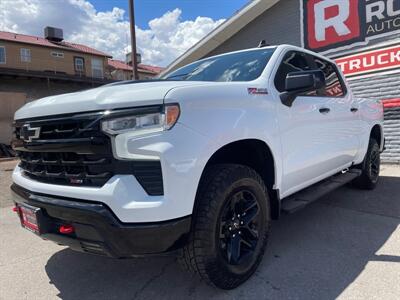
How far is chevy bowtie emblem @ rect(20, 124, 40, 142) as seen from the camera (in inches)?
97.1

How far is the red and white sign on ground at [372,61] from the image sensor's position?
7.54 m

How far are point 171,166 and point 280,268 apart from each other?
1495mm

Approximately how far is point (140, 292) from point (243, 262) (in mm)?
810

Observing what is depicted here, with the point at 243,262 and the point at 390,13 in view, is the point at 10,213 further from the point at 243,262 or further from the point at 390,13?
the point at 390,13

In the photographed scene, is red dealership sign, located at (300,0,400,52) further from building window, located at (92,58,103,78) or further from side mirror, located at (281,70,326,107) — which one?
building window, located at (92,58,103,78)

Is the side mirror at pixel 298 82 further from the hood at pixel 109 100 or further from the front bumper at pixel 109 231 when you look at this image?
the front bumper at pixel 109 231

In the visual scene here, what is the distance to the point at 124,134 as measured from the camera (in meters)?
2.11

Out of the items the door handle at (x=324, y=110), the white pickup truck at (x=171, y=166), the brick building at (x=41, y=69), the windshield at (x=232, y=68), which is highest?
the brick building at (x=41, y=69)

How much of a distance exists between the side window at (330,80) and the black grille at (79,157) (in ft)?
8.73

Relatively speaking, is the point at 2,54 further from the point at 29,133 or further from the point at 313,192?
the point at 313,192

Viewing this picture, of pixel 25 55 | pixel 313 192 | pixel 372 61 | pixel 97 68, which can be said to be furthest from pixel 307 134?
pixel 97 68

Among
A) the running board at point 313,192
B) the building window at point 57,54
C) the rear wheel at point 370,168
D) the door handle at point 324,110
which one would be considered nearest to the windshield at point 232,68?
the door handle at point 324,110

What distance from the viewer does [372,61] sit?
7906mm

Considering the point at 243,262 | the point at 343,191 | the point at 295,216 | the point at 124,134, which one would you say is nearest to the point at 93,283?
the point at 243,262
